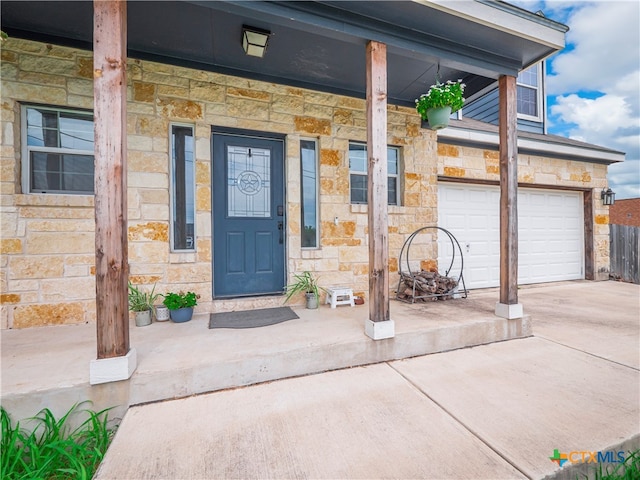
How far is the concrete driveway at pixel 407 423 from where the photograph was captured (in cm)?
136

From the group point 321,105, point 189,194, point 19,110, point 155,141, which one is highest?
point 321,105

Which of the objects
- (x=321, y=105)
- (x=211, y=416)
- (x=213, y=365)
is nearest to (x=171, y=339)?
(x=213, y=365)

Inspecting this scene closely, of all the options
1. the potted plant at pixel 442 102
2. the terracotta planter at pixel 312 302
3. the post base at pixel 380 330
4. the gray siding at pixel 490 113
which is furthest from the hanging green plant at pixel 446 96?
the gray siding at pixel 490 113

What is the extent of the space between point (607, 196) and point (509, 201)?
482 cm

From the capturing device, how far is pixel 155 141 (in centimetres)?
301

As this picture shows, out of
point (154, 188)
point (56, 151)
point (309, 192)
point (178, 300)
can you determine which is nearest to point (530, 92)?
point (309, 192)

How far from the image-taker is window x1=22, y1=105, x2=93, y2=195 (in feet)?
8.92

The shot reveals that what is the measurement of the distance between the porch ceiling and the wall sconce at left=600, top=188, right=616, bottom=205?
15.1 feet

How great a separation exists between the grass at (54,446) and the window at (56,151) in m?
2.05

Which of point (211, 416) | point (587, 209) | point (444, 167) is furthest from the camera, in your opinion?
point (587, 209)

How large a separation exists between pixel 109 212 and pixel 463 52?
329cm

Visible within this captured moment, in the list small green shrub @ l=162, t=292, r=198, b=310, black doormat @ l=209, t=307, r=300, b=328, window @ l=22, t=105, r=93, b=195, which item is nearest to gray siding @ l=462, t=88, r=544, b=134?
black doormat @ l=209, t=307, r=300, b=328

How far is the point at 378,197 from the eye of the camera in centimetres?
242

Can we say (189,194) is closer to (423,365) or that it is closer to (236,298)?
(236,298)
